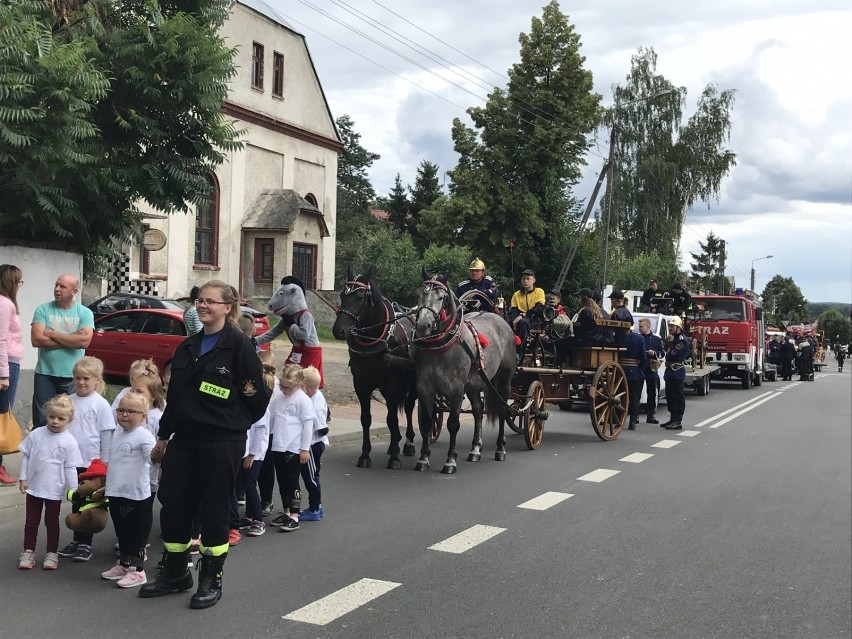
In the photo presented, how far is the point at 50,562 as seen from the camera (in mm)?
5820

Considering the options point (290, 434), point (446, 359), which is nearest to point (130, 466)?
point (290, 434)

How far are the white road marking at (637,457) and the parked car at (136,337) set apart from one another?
8028 millimetres

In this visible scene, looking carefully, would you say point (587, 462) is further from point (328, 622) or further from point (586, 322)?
point (328, 622)

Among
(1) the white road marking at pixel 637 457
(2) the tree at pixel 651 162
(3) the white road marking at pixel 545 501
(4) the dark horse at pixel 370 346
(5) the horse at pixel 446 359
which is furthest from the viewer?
(2) the tree at pixel 651 162

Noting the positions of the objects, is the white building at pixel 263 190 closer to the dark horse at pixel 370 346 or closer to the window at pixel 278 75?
the window at pixel 278 75

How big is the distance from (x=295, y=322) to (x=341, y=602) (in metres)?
3.96

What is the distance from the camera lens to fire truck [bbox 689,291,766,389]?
1020 inches

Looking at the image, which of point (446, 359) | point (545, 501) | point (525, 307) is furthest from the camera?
point (525, 307)

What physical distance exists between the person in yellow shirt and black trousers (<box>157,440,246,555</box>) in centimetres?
809

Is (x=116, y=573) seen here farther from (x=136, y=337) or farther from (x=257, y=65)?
(x=257, y=65)

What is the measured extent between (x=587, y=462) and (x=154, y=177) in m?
6.32

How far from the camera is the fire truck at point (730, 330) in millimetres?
25906

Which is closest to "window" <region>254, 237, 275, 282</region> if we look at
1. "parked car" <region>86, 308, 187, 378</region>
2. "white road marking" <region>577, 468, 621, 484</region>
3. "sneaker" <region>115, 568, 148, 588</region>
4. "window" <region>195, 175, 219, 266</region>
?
→ "window" <region>195, 175, 219, 266</region>

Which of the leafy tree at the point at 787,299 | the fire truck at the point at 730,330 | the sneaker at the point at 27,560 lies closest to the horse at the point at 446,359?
the sneaker at the point at 27,560
